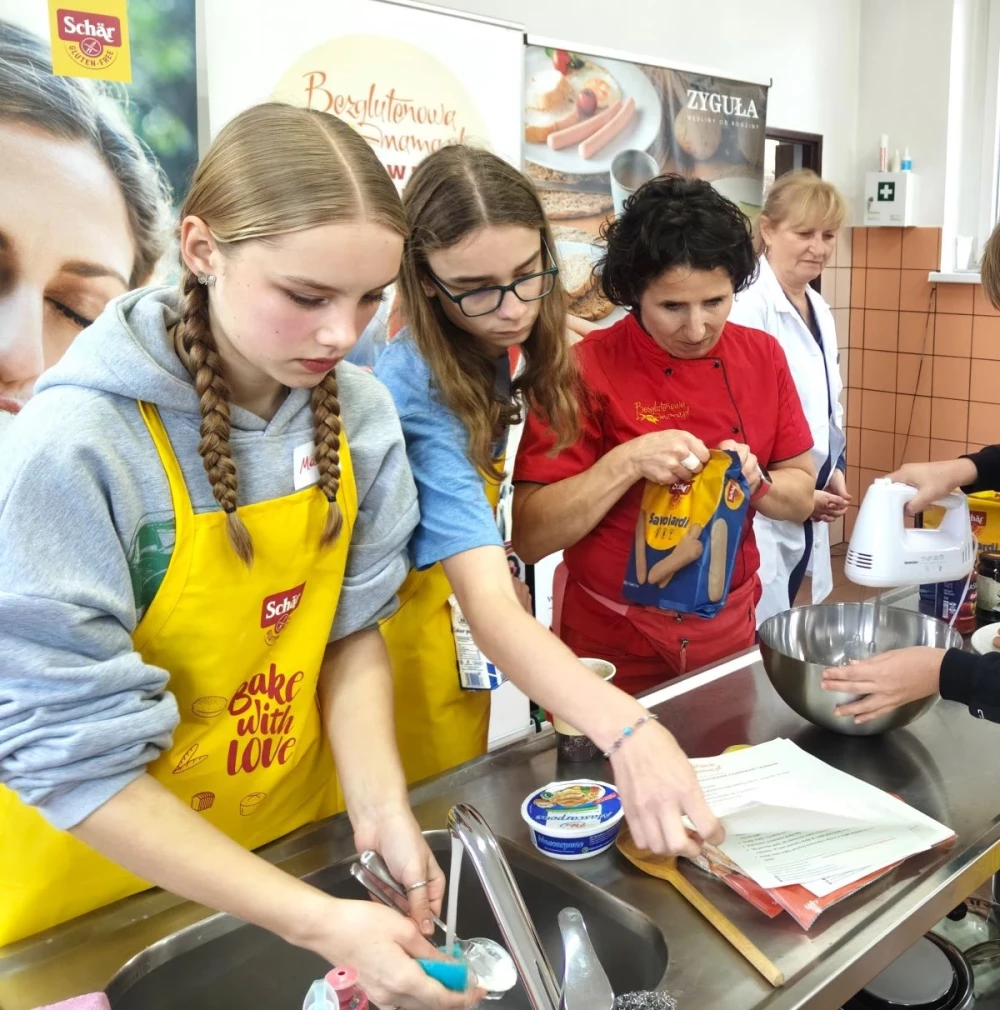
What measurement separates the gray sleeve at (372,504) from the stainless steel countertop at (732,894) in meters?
0.28

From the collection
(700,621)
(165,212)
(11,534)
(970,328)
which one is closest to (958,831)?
(700,621)

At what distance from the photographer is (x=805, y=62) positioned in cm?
428

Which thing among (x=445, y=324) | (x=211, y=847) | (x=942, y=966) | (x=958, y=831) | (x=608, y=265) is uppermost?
(x=608, y=265)

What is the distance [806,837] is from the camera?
114 cm

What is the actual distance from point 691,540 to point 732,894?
0.63 metres

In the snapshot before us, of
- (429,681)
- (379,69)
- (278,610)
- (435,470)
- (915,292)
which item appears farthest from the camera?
(915,292)

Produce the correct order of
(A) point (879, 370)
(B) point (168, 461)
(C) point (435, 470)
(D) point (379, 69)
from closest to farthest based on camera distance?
(B) point (168, 461) < (C) point (435, 470) < (D) point (379, 69) < (A) point (879, 370)

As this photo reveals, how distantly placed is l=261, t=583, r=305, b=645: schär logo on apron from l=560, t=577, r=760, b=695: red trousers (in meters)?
0.78

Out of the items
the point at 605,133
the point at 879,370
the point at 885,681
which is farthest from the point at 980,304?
the point at 885,681

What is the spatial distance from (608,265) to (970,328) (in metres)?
3.22

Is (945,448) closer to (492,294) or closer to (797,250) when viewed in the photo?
(797,250)

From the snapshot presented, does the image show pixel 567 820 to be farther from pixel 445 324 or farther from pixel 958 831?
pixel 445 324

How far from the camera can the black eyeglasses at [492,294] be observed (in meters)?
1.33

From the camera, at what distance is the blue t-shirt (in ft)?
4.18
